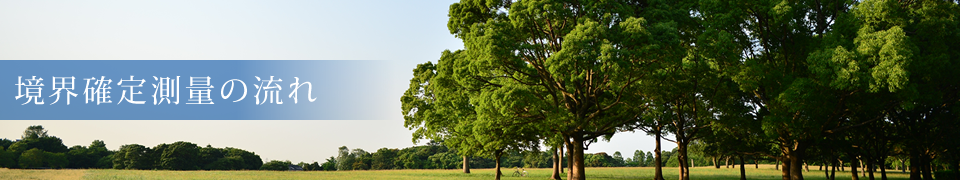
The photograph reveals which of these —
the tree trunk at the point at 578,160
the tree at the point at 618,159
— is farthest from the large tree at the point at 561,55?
the tree at the point at 618,159

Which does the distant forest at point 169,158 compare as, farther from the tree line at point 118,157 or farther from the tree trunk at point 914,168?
the tree trunk at point 914,168

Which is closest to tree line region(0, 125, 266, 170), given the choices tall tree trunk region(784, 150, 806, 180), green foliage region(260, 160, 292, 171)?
green foliage region(260, 160, 292, 171)

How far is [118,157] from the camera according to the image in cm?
7838

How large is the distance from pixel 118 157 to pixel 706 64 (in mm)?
79953

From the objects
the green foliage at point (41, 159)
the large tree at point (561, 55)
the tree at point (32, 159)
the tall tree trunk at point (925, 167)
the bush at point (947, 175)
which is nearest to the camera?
the large tree at point (561, 55)

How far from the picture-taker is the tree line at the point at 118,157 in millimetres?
76188

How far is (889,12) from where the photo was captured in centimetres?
2119

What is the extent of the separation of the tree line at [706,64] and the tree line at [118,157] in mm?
63511

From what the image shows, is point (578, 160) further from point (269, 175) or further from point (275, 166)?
point (275, 166)

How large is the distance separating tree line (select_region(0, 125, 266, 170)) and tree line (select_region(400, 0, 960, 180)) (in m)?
63.5

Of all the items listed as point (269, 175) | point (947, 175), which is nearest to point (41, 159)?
point (269, 175)

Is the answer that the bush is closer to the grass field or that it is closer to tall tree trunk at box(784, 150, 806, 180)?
tall tree trunk at box(784, 150, 806, 180)

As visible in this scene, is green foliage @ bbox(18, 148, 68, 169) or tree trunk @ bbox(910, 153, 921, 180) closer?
tree trunk @ bbox(910, 153, 921, 180)

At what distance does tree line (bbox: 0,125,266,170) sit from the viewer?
3000 inches
